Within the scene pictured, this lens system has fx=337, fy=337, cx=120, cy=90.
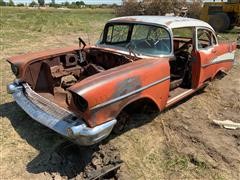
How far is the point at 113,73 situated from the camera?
4.04 meters

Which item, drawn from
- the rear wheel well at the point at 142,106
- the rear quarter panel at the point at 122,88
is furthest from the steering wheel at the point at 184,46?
the rear wheel well at the point at 142,106

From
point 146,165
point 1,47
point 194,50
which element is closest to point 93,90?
point 146,165

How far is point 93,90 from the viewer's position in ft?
11.9

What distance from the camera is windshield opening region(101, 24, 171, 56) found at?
5.01m

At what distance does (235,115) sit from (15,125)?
342 cm

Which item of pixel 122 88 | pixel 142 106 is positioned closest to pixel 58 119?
pixel 122 88

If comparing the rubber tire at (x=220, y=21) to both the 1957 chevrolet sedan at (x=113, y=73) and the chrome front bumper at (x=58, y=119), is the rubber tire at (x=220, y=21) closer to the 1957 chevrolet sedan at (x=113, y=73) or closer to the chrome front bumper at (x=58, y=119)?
the 1957 chevrolet sedan at (x=113, y=73)

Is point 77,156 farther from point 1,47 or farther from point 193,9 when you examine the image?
point 193,9

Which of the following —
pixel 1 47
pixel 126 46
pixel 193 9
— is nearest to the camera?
pixel 126 46

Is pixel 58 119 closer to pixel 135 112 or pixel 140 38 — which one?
pixel 135 112

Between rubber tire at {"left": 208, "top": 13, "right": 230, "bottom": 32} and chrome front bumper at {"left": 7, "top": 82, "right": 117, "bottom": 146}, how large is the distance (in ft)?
41.7

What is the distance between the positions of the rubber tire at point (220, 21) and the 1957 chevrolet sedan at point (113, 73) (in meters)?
9.65

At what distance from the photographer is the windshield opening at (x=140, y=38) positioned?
16.4 ft

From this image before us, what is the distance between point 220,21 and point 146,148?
41.8ft
